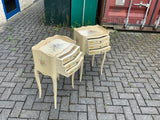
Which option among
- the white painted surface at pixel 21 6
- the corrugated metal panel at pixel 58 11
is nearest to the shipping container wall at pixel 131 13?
the corrugated metal panel at pixel 58 11

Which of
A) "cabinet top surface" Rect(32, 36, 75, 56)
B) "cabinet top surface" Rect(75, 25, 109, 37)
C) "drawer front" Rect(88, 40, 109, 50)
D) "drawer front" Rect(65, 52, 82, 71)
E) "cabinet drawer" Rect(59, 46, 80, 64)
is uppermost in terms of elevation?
"cabinet top surface" Rect(75, 25, 109, 37)

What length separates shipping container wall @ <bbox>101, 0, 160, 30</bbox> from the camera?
5.00 m

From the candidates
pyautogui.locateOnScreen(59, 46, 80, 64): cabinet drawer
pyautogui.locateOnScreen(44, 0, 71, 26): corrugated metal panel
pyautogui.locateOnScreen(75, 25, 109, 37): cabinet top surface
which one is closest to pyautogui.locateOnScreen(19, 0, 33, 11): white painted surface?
pyautogui.locateOnScreen(44, 0, 71, 26): corrugated metal panel

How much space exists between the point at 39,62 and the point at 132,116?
6.32ft

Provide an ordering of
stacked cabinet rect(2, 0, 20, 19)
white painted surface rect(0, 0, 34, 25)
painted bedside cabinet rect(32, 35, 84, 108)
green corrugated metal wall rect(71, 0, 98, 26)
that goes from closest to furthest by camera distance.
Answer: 1. painted bedside cabinet rect(32, 35, 84, 108)
2. green corrugated metal wall rect(71, 0, 98, 26)
3. white painted surface rect(0, 0, 34, 25)
4. stacked cabinet rect(2, 0, 20, 19)

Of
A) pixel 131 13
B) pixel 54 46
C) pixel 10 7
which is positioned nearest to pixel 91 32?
pixel 54 46

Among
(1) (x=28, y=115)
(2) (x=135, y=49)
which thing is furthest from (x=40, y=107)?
(2) (x=135, y=49)

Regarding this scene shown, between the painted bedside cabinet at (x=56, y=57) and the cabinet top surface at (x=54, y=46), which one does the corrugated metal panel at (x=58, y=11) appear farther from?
the painted bedside cabinet at (x=56, y=57)

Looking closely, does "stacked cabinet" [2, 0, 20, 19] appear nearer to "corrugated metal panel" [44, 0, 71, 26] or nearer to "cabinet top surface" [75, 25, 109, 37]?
"corrugated metal panel" [44, 0, 71, 26]

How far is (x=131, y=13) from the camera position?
5.28m

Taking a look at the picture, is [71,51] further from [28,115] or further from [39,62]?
[28,115]

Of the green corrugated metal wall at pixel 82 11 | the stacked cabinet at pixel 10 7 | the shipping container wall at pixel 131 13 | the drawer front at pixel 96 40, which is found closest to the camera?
the drawer front at pixel 96 40

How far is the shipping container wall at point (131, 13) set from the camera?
197 inches

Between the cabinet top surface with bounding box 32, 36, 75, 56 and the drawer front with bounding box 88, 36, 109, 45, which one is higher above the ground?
the cabinet top surface with bounding box 32, 36, 75, 56
